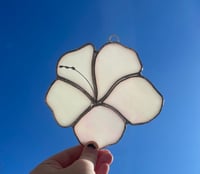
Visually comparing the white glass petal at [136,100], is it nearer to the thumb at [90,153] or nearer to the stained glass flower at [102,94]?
the stained glass flower at [102,94]

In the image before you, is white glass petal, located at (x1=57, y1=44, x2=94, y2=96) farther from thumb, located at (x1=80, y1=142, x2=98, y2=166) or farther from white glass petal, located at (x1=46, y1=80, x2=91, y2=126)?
thumb, located at (x1=80, y1=142, x2=98, y2=166)

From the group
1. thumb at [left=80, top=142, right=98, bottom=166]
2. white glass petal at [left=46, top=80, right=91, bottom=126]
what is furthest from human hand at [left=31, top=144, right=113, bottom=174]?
white glass petal at [left=46, top=80, right=91, bottom=126]

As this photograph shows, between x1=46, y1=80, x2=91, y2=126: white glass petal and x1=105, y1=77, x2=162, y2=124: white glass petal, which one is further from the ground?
x1=46, y1=80, x2=91, y2=126: white glass petal

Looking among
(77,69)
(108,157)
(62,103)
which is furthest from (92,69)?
(108,157)

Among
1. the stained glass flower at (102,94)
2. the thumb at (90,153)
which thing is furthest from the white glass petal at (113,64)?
the thumb at (90,153)

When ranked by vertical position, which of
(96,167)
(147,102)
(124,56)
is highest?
(124,56)

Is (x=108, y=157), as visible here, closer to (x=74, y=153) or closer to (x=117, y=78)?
(x=74, y=153)
